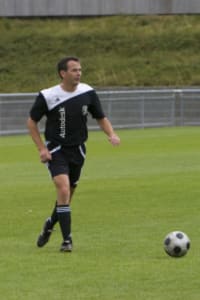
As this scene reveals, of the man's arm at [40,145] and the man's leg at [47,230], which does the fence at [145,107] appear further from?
the man's arm at [40,145]

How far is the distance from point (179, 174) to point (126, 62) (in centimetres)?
2908

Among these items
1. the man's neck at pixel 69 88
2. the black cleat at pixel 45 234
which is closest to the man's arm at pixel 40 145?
the man's neck at pixel 69 88

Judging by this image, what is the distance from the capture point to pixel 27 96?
128 feet

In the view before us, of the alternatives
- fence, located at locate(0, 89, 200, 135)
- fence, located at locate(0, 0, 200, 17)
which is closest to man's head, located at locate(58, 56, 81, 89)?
fence, located at locate(0, 89, 200, 135)

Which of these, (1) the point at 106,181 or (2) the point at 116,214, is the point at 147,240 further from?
(1) the point at 106,181

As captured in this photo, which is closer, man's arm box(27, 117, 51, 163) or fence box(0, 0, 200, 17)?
man's arm box(27, 117, 51, 163)

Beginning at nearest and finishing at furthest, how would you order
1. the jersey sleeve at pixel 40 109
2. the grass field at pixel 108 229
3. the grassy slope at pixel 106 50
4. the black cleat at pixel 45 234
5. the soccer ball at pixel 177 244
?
the grass field at pixel 108 229, the soccer ball at pixel 177 244, the jersey sleeve at pixel 40 109, the black cleat at pixel 45 234, the grassy slope at pixel 106 50

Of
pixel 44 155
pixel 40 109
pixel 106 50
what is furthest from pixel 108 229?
pixel 106 50

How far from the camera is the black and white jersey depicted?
11.5 metres

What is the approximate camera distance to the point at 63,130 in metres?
11.5

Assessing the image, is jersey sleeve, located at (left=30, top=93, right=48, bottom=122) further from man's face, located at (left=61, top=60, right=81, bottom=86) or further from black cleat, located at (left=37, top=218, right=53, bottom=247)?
black cleat, located at (left=37, top=218, right=53, bottom=247)

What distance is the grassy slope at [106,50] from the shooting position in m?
48.3

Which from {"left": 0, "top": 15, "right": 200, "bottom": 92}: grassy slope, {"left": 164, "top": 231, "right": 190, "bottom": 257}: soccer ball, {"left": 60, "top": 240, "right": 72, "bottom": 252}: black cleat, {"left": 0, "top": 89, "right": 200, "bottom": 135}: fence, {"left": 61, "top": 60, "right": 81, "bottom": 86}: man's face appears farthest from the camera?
{"left": 0, "top": 15, "right": 200, "bottom": 92}: grassy slope

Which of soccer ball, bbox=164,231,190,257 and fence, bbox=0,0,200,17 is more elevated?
soccer ball, bbox=164,231,190,257
